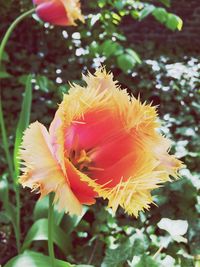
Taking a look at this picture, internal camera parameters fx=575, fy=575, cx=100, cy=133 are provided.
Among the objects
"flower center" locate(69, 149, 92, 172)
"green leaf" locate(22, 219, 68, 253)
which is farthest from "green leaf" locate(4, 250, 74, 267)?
"flower center" locate(69, 149, 92, 172)

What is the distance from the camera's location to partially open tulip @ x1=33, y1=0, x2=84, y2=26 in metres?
1.47

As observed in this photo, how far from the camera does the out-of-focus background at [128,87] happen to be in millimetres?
1482

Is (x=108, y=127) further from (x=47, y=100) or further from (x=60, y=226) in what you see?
(x=47, y=100)

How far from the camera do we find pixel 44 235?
1469 mm

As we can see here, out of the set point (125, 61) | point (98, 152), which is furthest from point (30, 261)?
point (125, 61)

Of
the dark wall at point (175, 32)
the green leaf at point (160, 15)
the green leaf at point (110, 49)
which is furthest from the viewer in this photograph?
the dark wall at point (175, 32)

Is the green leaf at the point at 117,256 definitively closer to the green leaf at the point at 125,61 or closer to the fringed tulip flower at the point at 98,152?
the fringed tulip flower at the point at 98,152

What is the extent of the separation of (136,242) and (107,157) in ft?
1.71

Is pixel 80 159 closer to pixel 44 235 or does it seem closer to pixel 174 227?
pixel 174 227

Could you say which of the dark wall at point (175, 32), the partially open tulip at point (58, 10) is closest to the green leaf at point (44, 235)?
the partially open tulip at point (58, 10)

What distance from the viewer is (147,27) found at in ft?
12.5

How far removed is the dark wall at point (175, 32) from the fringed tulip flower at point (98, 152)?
2643 mm

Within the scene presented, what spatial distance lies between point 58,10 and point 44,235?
0.58m

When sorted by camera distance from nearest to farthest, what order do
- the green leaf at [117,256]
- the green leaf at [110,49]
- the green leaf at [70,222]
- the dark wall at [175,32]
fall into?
1. the green leaf at [117,256]
2. the green leaf at [70,222]
3. the green leaf at [110,49]
4. the dark wall at [175,32]
